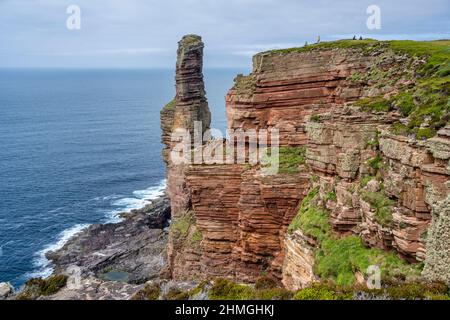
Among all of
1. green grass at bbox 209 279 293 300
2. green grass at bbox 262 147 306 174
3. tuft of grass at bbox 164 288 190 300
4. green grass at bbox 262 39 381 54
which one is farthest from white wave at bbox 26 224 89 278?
green grass at bbox 209 279 293 300

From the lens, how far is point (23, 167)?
430 feet

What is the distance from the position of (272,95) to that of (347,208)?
16.3 metres

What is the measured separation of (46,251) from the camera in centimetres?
8269

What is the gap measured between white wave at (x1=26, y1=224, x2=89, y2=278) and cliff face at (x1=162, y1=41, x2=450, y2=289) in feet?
91.9

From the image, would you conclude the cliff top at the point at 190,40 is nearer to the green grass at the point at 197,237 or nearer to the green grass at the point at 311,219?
the green grass at the point at 197,237

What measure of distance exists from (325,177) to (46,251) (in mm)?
60402

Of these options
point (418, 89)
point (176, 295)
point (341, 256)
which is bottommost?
point (176, 295)

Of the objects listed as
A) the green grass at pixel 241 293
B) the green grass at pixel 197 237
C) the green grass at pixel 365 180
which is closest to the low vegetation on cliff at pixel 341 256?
the green grass at pixel 365 180

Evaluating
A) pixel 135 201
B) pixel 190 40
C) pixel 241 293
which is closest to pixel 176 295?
pixel 241 293

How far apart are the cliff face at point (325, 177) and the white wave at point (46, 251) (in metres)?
28.0

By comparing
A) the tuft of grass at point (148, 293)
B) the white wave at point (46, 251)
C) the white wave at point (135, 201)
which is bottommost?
the white wave at point (46, 251)

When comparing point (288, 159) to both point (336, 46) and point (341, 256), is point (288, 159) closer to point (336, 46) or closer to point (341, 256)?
point (336, 46)

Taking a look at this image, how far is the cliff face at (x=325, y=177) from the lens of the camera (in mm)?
27500

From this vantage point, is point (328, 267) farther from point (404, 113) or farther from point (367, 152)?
point (404, 113)
